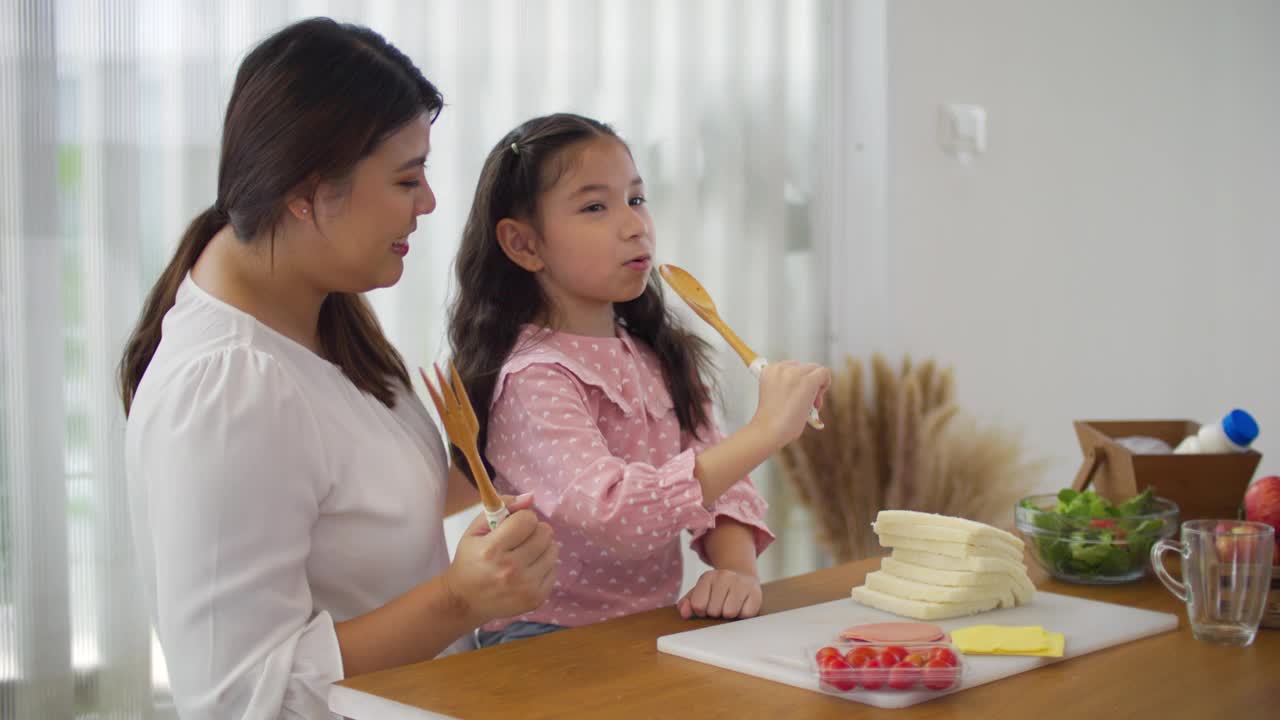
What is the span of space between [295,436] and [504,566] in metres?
0.24

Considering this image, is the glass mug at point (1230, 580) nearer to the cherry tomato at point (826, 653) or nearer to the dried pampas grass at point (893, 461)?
the cherry tomato at point (826, 653)

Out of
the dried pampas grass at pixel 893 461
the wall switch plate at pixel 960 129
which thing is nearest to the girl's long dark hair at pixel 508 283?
the dried pampas grass at pixel 893 461

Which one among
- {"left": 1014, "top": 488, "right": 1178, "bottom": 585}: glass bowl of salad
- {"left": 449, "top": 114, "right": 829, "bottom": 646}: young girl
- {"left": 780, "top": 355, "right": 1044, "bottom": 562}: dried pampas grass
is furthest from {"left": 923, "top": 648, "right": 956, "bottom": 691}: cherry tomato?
{"left": 780, "top": 355, "right": 1044, "bottom": 562}: dried pampas grass

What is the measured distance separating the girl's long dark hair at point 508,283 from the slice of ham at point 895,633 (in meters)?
0.58

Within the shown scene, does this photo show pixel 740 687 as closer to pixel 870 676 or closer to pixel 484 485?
pixel 870 676

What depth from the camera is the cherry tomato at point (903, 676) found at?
3.28 ft

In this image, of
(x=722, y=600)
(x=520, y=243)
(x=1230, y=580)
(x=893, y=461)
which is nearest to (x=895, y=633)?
(x=722, y=600)

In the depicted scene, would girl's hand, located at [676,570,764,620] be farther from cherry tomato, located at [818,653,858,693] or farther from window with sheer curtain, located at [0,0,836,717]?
window with sheer curtain, located at [0,0,836,717]

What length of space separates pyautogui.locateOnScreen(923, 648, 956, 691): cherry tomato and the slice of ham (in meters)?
0.07

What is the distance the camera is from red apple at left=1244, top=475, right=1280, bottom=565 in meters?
1.38

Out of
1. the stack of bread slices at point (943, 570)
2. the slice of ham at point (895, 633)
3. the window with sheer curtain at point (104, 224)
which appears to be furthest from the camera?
the window with sheer curtain at point (104, 224)

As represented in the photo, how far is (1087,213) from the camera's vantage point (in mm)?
3523

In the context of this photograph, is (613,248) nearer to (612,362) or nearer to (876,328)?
(612,362)

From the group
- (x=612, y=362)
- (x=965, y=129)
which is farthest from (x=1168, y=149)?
(x=612, y=362)
